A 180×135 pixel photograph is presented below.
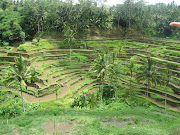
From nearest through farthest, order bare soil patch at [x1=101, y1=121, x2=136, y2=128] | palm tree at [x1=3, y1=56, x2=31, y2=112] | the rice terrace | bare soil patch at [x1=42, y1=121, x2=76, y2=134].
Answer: bare soil patch at [x1=42, y1=121, x2=76, y2=134] → the rice terrace → bare soil patch at [x1=101, y1=121, x2=136, y2=128] → palm tree at [x1=3, y1=56, x2=31, y2=112]

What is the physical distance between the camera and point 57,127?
12.9 m

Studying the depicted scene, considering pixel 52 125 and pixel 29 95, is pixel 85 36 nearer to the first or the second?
pixel 29 95

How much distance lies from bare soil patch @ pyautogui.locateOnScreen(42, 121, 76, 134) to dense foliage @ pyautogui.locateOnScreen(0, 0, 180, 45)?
38012mm

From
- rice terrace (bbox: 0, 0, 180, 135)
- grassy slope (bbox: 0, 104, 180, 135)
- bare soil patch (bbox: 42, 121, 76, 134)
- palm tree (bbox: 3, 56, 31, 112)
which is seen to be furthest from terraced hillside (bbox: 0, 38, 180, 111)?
bare soil patch (bbox: 42, 121, 76, 134)

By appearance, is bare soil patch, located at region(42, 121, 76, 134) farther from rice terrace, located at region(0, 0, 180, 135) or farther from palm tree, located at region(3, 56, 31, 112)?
palm tree, located at region(3, 56, 31, 112)

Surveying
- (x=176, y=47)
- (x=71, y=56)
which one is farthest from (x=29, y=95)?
(x=176, y=47)

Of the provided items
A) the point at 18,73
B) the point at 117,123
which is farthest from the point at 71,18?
the point at 117,123

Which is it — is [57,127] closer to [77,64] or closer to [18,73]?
[18,73]

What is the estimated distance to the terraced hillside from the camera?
2717cm

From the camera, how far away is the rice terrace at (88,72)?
1435 cm

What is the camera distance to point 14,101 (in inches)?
882

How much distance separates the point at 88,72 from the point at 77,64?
448cm

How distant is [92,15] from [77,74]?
26888 millimetres

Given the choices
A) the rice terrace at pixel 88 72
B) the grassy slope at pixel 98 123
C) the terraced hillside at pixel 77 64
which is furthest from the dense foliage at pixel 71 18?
the grassy slope at pixel 98 123
